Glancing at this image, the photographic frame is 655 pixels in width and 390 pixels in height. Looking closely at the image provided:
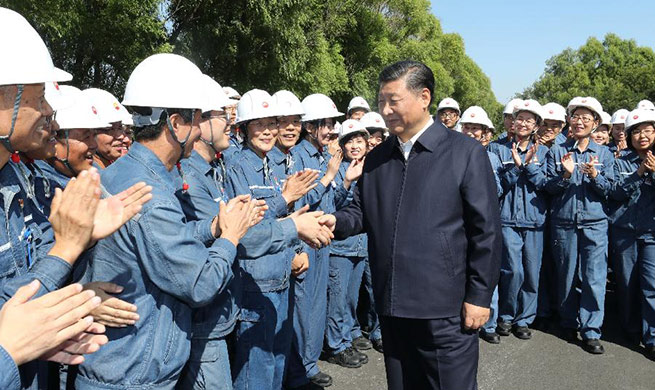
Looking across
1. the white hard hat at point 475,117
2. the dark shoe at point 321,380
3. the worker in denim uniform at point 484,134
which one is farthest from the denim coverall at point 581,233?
the dark shoe at point 321,380

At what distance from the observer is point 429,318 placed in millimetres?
2859

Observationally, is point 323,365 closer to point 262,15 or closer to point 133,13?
point 133,13

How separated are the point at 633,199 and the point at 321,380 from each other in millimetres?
3752

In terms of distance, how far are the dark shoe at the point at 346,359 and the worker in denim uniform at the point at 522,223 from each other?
1.91 meters

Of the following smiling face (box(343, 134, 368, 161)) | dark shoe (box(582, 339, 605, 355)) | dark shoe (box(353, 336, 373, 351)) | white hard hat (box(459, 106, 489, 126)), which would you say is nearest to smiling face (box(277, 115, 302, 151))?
smiling face (box(343, 134, 368, 161))

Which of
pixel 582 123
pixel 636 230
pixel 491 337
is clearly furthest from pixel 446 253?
pixel 582 123

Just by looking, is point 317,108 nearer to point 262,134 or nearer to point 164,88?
point 262,134

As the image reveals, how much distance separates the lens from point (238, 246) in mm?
2893

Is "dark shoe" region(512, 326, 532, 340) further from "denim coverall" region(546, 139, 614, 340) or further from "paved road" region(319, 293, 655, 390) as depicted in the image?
"denim coverall" region(546, 139, 614, 340)

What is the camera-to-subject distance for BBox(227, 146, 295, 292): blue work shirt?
347 centimetres

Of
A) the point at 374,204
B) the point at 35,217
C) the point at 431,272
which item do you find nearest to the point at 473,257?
the point at 431,272

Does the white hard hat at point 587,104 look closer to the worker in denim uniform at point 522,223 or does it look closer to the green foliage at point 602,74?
the worker in denim uniform at point 522,223

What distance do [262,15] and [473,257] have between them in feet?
47.0

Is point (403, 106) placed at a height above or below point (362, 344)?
above
